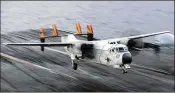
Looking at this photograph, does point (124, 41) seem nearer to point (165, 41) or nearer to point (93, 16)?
point (165, 41)

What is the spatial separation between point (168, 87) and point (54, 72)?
21076 millimetres

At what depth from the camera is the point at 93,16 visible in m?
115

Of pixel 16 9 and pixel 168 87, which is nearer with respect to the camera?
pixel 168 87

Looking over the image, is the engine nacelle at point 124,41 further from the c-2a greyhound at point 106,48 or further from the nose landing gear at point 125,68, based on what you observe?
the nose landing gear at point 125,68

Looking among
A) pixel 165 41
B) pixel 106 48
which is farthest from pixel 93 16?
Answer: pixel 106 48

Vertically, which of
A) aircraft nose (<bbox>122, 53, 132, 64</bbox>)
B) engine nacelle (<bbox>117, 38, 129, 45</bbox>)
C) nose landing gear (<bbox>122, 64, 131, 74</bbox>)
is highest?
engine nacelle (<bbox>117, 38, 129, 45</bbox>)

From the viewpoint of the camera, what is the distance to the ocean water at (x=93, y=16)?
96375 mm

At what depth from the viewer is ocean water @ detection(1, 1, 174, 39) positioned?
96.4 metres

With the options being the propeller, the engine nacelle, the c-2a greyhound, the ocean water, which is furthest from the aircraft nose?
the ocean water

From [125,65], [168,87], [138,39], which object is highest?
[138,39]

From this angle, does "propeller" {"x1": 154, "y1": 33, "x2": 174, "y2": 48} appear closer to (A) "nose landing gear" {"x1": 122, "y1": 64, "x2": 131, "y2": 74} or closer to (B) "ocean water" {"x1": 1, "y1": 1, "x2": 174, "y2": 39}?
(A) "nose landing gear" {"x1": 122, "y1": 64, "x2": 131, "y2": 74}

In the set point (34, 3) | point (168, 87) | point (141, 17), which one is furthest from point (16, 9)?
point (168, 87)

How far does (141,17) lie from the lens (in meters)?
117

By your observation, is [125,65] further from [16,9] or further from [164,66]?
[16,9]
